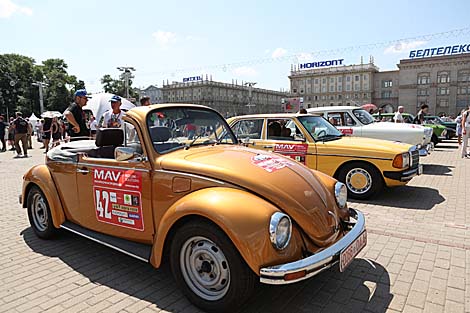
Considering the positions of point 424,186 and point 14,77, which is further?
point 14,77

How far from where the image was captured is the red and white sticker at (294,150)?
6.78 metres

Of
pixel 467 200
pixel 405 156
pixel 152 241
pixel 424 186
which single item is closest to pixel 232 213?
pixel 152 241

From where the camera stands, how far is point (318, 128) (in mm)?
7020

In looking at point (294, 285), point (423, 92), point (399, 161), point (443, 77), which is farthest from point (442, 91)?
point (294, 285)

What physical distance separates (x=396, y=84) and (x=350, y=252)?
372 ft

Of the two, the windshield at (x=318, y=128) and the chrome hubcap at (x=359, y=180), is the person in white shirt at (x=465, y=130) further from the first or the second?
the chrome hubcap at (x=359, y=180)

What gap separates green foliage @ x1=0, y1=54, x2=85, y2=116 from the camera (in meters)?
68.0

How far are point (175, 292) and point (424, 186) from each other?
6.78 metres

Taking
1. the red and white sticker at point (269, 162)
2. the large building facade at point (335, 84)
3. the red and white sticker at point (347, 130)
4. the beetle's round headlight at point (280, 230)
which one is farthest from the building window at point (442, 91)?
the beetle's round headlight at point (280, 230)

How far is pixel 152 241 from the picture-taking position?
3.22 metres

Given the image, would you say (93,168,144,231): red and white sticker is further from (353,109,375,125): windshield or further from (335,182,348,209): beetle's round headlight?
(353,109,375,125): windshield

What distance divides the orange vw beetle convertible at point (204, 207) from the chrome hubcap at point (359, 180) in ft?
10.4

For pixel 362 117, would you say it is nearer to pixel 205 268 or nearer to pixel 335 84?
pixel 205 268

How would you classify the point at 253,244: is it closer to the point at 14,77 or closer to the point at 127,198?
the point at 127,198
